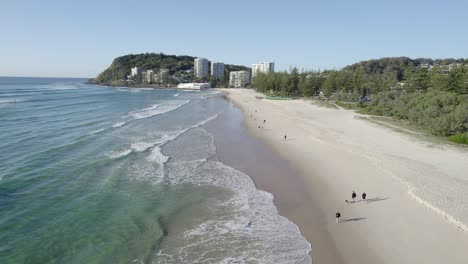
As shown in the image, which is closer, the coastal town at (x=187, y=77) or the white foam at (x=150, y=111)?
the white foam at (x=150, y=111)

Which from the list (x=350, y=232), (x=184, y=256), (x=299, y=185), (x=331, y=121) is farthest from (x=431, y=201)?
(x=331, y=121)

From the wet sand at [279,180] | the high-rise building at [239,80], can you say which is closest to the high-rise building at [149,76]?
the high-rise building at [239,80]

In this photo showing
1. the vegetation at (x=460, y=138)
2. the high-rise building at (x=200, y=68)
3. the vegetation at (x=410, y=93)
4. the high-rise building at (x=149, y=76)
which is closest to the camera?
the vegetation at (x=460, y=138)

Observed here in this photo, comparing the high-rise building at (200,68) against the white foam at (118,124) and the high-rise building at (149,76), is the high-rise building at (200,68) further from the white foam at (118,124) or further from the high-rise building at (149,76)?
the white foam at (118,124)

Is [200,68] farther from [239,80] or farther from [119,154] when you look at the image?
[119,154]

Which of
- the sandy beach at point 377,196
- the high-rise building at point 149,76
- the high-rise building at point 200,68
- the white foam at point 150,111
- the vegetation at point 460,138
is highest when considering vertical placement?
the high-rise building at point 200,68

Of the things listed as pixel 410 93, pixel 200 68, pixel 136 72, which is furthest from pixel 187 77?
pixel 410 93
